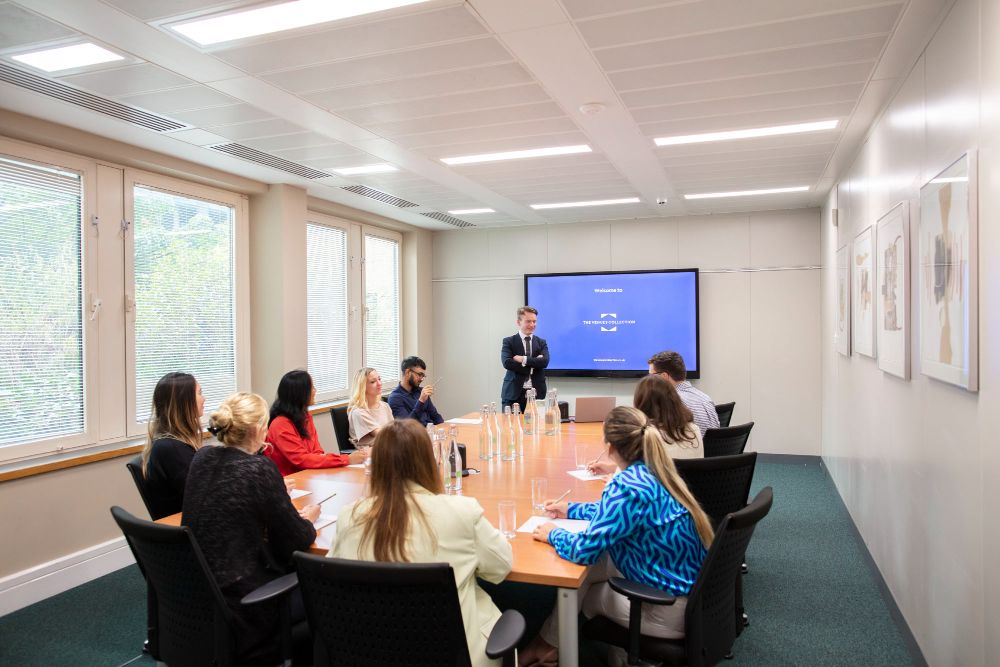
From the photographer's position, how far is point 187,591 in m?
2.02

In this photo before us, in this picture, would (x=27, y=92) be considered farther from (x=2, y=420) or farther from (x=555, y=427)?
(x=555, y=427)

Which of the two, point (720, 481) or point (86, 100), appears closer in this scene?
point (720, 481)

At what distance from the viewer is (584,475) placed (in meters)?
3.32

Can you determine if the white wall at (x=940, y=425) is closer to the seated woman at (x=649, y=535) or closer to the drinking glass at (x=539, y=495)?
the seated woman at (x=649, y=535)

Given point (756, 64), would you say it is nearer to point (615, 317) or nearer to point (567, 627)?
point (567, 627)

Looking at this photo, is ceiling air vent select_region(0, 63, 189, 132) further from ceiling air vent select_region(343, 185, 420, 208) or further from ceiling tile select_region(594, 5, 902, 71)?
ceiling tile select_region(594, 5, 902, 71)

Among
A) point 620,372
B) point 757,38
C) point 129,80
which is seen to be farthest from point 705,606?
point 620,372

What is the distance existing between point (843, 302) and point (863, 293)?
1.02m

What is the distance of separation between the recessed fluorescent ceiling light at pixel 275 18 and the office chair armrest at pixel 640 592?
6.93ft

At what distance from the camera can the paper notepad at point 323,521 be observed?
2547 mm

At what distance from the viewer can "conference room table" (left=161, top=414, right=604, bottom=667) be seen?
2.07 m

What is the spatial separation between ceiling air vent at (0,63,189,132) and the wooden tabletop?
2.18m

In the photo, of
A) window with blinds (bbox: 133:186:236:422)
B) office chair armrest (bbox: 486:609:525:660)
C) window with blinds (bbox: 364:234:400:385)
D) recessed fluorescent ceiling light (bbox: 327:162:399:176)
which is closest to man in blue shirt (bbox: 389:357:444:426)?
recessed fluorescent ceiling light (bbox: 327:162:399:176)

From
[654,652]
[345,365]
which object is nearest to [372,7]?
[654,652]
